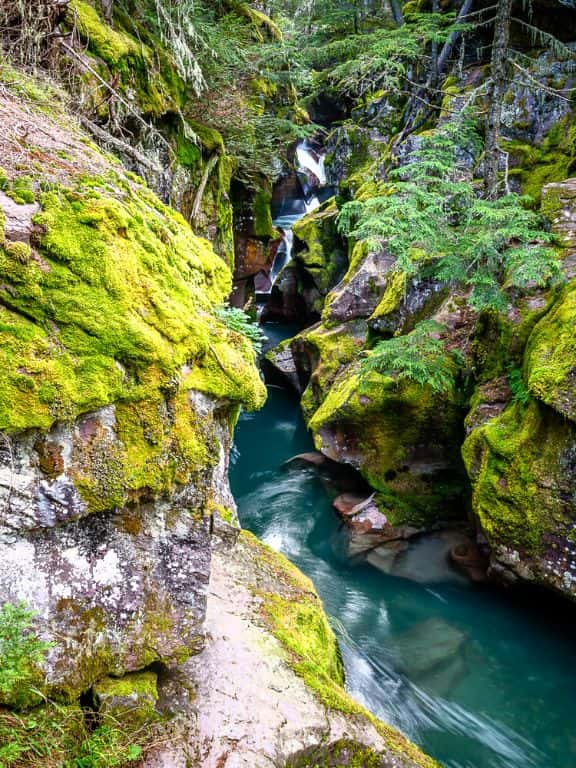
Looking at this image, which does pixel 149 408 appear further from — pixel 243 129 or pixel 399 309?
pixel 243 129

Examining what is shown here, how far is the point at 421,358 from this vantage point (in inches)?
346

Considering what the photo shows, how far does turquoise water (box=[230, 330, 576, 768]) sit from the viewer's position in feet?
20.2

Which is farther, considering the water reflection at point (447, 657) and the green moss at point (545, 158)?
the green moss at point (545, 158)

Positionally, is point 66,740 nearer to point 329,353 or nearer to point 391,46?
point 329,353

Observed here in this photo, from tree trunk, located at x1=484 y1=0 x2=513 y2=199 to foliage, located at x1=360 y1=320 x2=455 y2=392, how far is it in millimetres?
2961

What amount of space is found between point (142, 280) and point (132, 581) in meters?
2.20

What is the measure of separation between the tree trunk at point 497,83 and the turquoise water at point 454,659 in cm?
747

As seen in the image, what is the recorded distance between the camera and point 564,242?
8227 millimetres

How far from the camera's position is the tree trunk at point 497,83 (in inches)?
340

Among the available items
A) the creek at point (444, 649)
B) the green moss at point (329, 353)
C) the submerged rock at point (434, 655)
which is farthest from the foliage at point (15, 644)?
the green moss at point (329, 353)

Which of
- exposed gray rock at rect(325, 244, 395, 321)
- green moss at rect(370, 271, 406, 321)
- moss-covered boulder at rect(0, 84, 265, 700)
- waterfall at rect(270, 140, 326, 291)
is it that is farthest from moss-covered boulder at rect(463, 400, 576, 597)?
waterfall at rect(270, 140, 326, 291)

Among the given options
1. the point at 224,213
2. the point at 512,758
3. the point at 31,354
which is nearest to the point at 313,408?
the point at 224,213

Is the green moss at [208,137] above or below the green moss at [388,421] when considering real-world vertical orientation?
above

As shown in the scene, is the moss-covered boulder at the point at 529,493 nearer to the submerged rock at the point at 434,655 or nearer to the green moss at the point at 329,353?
the submerged rock at the point at 434,655
